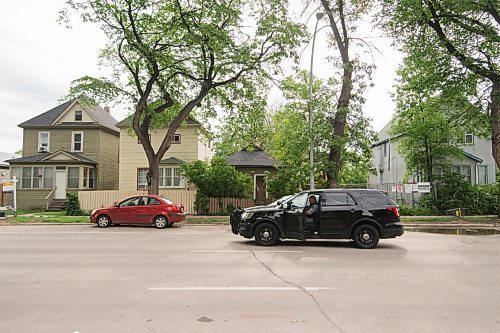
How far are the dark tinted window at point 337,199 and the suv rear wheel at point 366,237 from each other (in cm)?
75

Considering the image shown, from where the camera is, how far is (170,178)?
31.5 meters

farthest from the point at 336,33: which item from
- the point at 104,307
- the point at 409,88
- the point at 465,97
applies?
the point at 104,307

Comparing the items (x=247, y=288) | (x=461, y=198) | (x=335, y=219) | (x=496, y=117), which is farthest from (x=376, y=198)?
(x=461, y=198)

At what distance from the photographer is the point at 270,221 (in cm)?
1186

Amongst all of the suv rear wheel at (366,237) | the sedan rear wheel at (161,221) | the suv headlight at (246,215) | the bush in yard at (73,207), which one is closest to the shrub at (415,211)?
the suv rear wheel at (366,237)

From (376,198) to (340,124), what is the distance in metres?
10.9

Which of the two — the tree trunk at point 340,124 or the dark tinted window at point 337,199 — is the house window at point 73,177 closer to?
the tree trunk at point 340,124

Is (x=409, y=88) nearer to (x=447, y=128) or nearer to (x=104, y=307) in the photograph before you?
(x=447, y=128)

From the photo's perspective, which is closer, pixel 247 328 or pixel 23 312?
pixel 247 328

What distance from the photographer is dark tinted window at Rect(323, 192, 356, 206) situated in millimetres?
11828

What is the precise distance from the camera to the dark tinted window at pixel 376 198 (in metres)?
11.8

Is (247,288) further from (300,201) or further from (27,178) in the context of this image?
(27,178)

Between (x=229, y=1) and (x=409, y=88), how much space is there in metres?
11.5

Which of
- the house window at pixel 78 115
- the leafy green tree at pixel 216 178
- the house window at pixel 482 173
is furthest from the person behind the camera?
the house window at pixel 482 173
